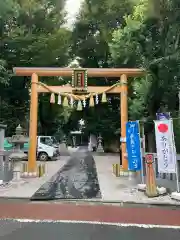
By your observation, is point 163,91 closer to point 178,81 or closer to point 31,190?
point 178,81

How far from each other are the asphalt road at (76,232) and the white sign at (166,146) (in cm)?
322

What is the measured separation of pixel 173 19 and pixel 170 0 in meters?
0.84

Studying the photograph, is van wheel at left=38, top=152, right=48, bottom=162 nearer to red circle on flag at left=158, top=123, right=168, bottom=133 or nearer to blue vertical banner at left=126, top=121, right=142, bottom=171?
blue vertical banner at left=126, top=121, right=142, bottom=171

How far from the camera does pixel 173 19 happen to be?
10820mm

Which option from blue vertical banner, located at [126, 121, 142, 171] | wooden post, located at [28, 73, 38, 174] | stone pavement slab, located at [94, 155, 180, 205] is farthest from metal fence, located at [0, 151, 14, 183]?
blue vertical banner, located at [126, 121, 142, 171]

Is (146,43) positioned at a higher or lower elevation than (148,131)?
higher

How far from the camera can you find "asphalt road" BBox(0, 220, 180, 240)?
4922 mm

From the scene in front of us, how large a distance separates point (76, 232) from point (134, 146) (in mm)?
5566

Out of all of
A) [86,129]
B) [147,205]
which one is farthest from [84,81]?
[86,129]

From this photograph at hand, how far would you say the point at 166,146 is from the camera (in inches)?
341

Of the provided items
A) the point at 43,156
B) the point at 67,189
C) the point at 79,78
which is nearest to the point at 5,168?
the point at 67,189

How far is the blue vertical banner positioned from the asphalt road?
4747 millimetres

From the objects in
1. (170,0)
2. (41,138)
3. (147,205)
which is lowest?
(147,205)

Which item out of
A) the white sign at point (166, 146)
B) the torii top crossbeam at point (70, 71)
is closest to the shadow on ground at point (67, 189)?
the white sign at point (166, 146)
